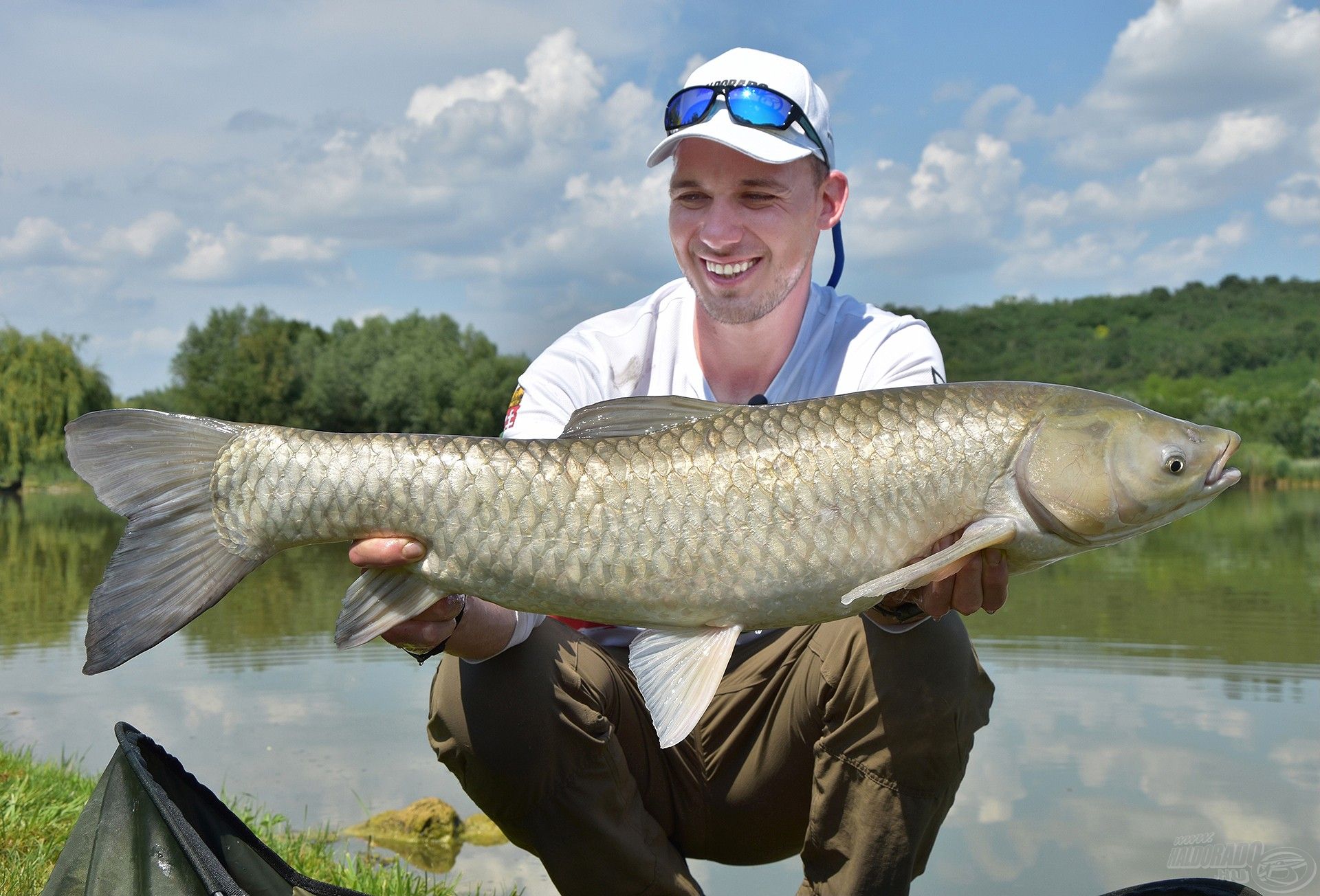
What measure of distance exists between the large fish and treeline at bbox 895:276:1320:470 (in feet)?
128

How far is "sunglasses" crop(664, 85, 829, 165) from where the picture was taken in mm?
2869

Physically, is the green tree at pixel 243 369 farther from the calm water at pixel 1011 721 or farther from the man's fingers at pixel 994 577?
the man's fingers at pixel 994 577

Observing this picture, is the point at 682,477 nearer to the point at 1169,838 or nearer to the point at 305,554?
the point at 1169,838

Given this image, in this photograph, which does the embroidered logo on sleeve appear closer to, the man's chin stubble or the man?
the man

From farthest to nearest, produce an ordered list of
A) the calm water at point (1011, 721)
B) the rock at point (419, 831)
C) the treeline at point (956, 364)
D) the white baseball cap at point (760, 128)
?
the treeline at point (956, 364) < the calm water at point (1011, 721) < the rock at point (419, 831) < the white baseball cap at point (760, 128)

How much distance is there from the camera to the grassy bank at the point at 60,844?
2.67 meters

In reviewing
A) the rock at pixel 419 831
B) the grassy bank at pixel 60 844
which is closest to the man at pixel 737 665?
the grassy bank at pixel 60 844

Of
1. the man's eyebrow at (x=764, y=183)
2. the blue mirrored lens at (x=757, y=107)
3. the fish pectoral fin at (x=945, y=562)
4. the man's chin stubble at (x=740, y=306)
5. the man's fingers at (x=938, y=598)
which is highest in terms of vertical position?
the blue mirrored lens at (x=757, y=107)

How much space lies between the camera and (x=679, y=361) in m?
2.92

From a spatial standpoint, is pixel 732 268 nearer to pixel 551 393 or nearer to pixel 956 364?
pixel 551 393

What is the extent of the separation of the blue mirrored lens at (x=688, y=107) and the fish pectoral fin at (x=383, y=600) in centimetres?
142

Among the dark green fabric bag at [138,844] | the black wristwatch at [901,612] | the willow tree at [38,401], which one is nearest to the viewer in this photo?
the dark green fabric bag at [138,844]

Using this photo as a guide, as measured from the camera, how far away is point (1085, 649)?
8.11 m

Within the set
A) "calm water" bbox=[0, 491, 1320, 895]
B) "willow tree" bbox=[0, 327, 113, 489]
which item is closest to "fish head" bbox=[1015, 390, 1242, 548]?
"calm water" bbox=[0, 491, 1320, 895]
